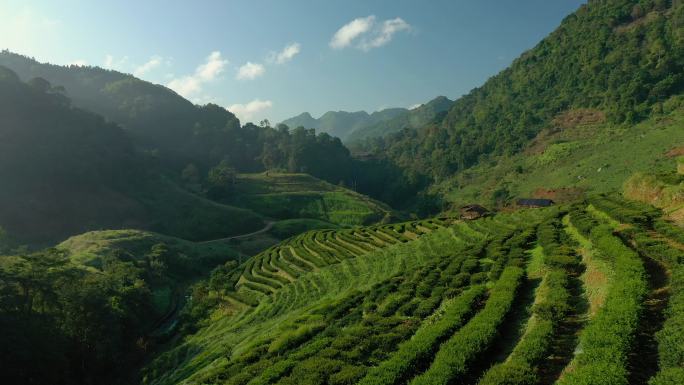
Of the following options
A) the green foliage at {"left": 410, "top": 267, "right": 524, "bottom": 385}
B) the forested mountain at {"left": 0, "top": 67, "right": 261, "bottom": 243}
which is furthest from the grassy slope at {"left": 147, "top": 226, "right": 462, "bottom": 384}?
the forested mountain at {"left": 0, "top": 67, "right": 261, "bottom": 243}

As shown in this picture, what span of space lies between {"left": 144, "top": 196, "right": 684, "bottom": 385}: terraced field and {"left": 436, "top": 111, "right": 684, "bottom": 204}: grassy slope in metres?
58.9

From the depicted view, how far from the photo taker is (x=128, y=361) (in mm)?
44062

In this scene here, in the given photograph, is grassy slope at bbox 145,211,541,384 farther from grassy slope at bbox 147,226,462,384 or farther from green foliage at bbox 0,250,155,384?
green foliage at bbox 0,250,155,384

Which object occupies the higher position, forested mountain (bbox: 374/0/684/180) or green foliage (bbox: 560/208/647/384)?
forested mountain (bbox: 374/0/684/180)

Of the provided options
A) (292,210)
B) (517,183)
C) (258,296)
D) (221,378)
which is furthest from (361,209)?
(221,378)

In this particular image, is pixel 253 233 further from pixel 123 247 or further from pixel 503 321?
pixel 503 321

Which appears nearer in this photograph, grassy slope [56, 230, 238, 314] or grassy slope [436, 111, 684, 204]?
grassy slope [56, 230, 238, 314]

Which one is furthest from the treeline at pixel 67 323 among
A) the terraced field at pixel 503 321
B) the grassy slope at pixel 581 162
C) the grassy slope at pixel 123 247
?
the grassy slope at pixel 581 162

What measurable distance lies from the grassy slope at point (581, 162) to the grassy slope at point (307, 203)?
30.7m

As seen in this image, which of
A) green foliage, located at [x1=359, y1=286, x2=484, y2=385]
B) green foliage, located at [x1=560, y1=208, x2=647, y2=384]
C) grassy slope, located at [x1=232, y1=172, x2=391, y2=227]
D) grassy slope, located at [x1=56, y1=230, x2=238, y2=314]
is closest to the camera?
green foliage, located at [x1=560, y1=208, x2=647, y2=384]

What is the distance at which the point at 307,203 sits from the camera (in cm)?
14500

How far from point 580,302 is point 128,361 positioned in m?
44.6

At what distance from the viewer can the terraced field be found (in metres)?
13.8

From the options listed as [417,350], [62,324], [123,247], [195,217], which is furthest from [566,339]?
[195,217]
